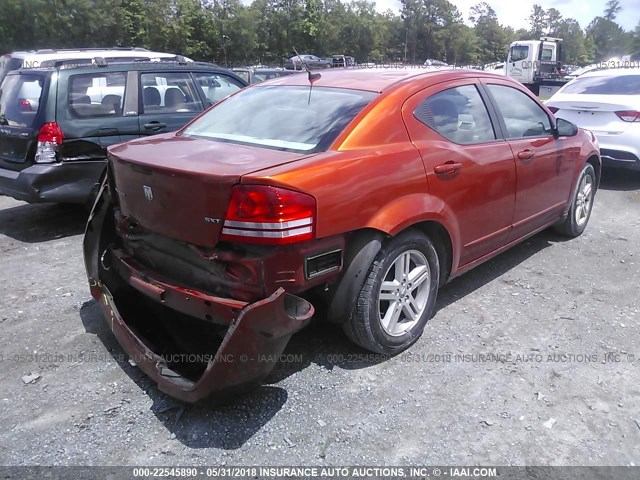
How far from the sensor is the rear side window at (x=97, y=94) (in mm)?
5520

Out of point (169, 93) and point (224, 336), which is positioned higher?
point (169, 93)

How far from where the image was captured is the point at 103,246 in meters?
3.51

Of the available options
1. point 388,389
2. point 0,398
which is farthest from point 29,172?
point 388,389

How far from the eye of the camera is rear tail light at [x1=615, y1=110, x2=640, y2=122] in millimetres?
7230

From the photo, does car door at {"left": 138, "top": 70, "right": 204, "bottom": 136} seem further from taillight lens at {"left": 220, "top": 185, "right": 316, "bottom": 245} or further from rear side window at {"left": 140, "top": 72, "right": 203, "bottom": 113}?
taillight lens at {"left": 220, "top": 185, "right": 316, "bottom": 245}

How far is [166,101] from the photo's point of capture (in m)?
6.23

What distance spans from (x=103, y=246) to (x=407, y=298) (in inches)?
77.2

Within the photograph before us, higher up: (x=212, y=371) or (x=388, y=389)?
(x=212, y=371)

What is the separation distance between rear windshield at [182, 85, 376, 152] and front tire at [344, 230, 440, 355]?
29.5 inches

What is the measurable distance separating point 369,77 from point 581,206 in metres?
2.96

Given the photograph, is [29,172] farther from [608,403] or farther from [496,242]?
[608,403]

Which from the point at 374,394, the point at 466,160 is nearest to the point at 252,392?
the point at 374,394

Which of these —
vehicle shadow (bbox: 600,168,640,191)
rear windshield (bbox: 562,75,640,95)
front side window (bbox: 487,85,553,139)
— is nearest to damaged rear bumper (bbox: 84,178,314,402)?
front side window (bbox: 487,85,553,139)

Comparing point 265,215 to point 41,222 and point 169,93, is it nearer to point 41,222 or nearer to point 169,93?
point 169,93
